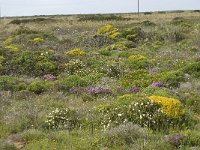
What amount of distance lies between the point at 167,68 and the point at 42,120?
27.7 feet

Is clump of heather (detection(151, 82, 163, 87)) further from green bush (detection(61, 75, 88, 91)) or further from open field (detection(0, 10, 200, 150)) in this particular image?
green bush (detection(61, 75, 88, 91))

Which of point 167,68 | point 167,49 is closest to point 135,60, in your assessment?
point 167,68

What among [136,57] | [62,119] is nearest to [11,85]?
[62,119]

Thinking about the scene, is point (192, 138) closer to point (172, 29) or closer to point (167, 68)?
point (167, 68)

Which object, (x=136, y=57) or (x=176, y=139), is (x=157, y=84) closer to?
(x=176, y=139)

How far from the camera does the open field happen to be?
860cm

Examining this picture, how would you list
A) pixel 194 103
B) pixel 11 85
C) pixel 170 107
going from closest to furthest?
pixel 170 107 < pixel 194 103 < pixel 11 85

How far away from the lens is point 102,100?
12.4 m

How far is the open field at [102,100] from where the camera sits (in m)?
8.60

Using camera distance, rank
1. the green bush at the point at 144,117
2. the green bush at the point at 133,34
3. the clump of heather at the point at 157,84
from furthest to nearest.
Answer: the green bush at the point at 133,34 → the clump of heather at the point at 157,84 → the green bush at the point at 144,117

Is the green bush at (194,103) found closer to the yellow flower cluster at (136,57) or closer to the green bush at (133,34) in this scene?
the yellow flower cluster at (136,57)

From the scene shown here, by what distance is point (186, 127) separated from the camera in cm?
919

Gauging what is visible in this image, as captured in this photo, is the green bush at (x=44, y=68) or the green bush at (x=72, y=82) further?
the green bush at (x=44, y=68)

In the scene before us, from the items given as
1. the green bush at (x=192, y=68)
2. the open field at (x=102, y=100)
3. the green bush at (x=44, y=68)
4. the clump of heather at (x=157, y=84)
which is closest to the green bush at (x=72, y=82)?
the open field at (x=102, y=100)
